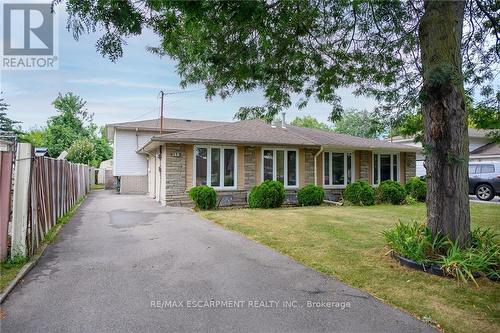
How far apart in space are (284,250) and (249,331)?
3154 millimetres

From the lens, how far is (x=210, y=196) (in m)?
12.3

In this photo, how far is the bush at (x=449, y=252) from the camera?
4.69 metres

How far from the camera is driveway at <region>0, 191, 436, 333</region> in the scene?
10.9ft

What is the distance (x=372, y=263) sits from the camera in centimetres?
544

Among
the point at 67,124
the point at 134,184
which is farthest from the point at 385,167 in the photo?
the point at 67,124

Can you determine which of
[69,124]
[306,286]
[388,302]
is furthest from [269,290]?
[69,124]

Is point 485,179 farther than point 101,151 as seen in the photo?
No

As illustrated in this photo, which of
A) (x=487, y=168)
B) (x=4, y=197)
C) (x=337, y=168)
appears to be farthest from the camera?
(x=337, y=168)

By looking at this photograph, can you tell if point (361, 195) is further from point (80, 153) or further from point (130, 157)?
point (80, 153)

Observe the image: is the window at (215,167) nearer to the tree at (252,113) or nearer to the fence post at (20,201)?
the tree at (252,113)

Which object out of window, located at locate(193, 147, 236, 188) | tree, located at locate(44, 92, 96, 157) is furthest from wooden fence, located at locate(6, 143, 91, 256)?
tree, located at locate(44, 92, 96, 157)

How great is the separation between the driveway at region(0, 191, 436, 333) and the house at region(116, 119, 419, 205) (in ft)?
22.0

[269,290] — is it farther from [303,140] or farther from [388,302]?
[303,140]

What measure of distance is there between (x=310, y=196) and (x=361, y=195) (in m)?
2.17
